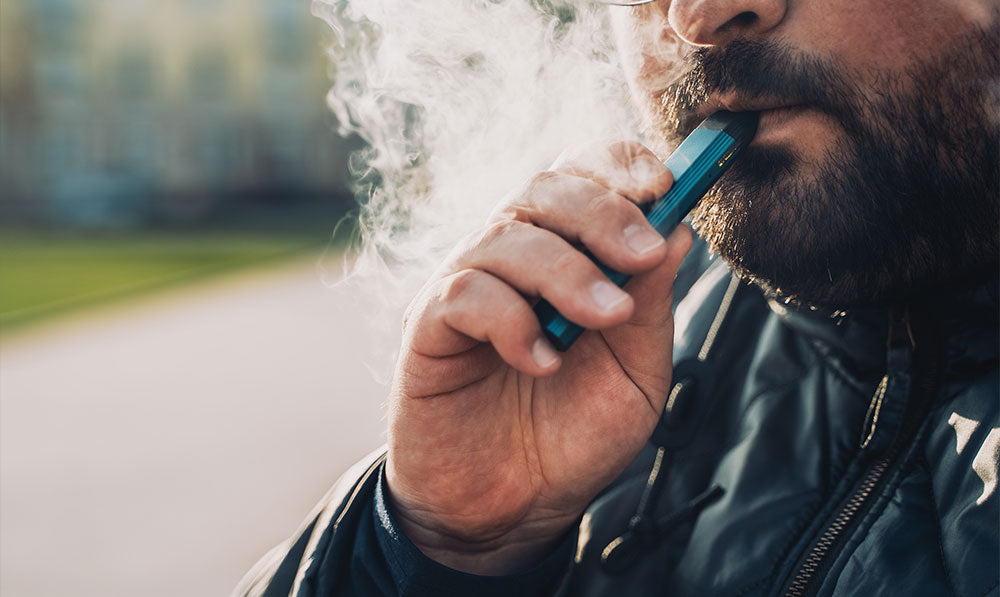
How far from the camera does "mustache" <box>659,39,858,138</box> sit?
138 centimetres

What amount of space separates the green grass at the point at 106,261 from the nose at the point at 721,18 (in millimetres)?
13159

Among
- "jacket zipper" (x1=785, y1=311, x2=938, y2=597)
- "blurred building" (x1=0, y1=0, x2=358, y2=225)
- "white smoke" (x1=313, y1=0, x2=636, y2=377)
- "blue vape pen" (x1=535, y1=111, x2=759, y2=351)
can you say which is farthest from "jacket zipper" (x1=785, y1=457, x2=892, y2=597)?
"blurred building" (x1=0, y1=0, x2=358, y2=225)

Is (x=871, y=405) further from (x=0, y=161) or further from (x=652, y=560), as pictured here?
(x=0, y=161)

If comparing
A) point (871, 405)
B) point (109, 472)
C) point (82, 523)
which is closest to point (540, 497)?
point (871, 405)

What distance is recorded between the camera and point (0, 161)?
4131cm

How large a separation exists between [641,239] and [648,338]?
0.31 meters

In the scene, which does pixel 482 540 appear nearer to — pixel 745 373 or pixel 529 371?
pixel 529 371

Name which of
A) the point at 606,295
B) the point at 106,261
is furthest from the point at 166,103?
the point at 606,295

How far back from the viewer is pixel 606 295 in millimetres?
1229

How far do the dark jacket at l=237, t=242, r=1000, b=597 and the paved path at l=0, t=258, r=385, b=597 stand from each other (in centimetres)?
306

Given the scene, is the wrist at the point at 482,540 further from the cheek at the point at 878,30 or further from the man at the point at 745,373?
the cheek at the point at 878,30

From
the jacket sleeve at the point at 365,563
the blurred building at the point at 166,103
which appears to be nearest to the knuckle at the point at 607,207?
the jacket sleeve at the point at 365,563

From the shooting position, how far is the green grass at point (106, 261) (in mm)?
15594

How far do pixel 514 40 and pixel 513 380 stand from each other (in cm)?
91
